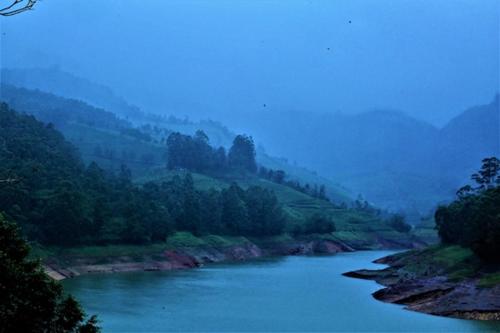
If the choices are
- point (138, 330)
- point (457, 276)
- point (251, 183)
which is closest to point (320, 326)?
point (138, 330)

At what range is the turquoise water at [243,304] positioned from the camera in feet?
136

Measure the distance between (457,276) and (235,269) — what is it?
34.5 m

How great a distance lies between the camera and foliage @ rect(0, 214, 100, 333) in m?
21.6

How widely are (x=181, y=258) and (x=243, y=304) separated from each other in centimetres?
3965

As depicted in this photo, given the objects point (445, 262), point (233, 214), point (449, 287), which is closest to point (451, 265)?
point (445, 262)

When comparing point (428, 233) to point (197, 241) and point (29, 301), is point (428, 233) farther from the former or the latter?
point (29, 301)

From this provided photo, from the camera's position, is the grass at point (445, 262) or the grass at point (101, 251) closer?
the grass at point (445, 262)

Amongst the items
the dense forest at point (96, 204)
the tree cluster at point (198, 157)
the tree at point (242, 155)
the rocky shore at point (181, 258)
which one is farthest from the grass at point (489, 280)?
the tree at point (242, 155)

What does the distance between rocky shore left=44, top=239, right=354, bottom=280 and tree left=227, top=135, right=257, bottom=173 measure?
179 feet

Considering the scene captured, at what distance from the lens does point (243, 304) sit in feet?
168

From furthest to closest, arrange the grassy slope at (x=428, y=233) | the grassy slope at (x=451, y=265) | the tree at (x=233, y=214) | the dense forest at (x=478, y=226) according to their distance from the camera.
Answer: the grassy slope at (x=428, y=233) → the tree at (x=233, y=214) → the dense forest at (x=478, y=226) → the grassy slope at (x=451, y=265)

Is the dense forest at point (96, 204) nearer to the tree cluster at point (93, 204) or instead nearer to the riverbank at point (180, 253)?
the tree cluster at point (93, 204)

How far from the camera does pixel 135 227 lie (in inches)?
3374

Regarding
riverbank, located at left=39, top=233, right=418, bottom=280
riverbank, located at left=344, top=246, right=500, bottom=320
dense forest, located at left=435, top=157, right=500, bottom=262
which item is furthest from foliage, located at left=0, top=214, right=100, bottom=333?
riverbank, located at left=39, top=233, right=418, bottom=280
